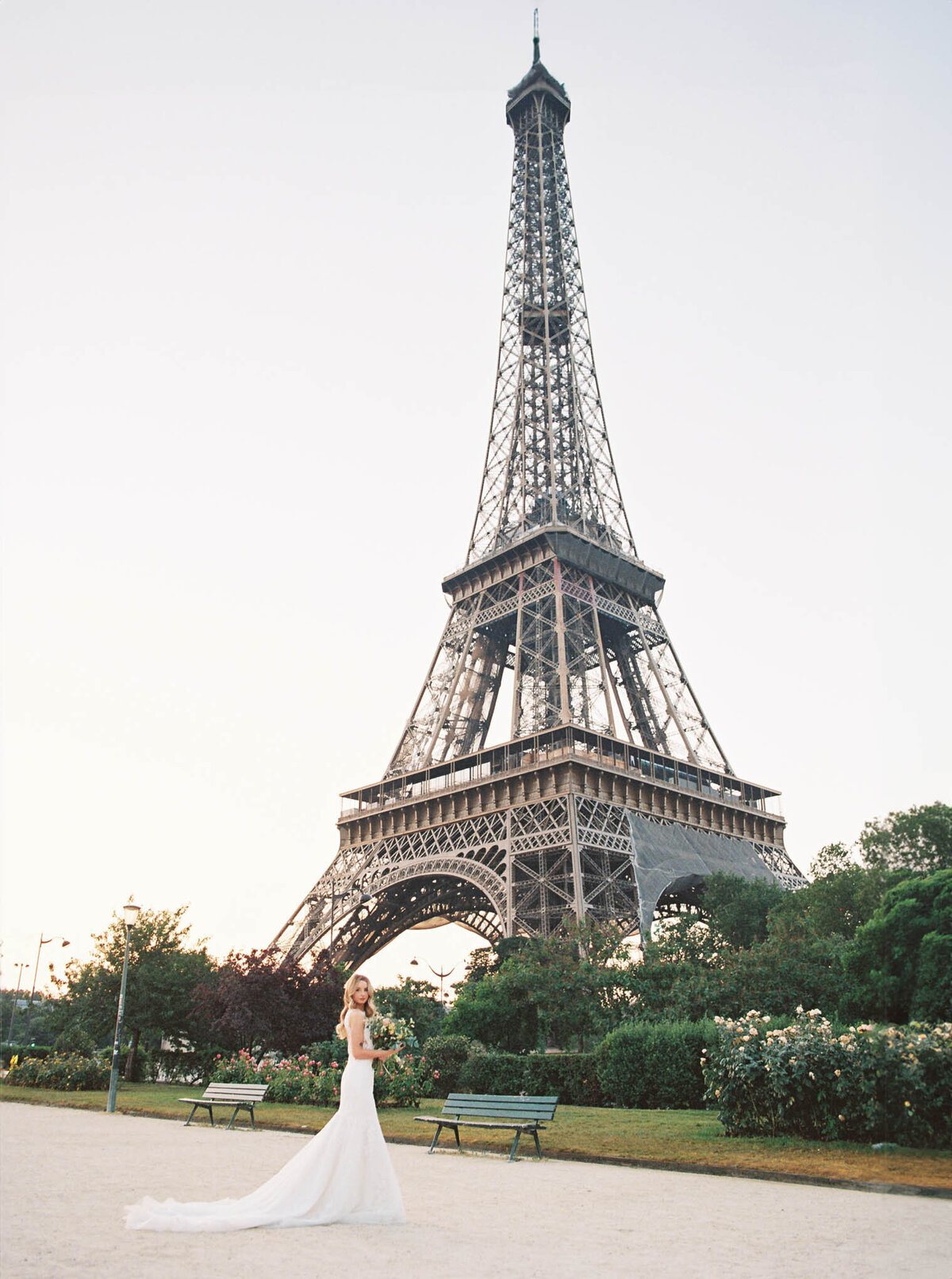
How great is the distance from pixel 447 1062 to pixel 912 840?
91.6 ft

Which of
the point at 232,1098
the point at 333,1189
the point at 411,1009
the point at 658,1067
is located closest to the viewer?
the point at 333,1189

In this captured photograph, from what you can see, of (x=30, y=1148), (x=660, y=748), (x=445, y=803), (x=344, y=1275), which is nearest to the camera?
(x=344, y=1275)

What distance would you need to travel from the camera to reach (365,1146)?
28.0 ft

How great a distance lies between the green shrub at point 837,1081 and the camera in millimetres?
12500

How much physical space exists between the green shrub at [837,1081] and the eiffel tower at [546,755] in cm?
2092

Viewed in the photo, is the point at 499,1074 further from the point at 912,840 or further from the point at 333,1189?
the point at 912,840

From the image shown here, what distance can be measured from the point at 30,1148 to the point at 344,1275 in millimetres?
9126

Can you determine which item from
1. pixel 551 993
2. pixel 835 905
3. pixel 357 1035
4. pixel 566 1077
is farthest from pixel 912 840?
pixel 357 1035

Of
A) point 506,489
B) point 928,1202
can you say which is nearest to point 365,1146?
point 928,1202

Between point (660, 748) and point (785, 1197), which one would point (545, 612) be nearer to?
point (660, 748)

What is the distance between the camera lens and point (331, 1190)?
27.3 ft

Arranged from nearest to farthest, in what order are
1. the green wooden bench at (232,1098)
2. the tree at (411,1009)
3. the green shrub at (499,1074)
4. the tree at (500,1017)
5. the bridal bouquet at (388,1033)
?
the green wooden bench at (232,1098), the bridal bouquet at (388,1033), the green shrub at (499,1074), the tree at (500,1017), the tree at (411,1009)

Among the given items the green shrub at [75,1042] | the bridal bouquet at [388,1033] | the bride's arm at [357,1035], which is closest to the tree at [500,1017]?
the bridal bouquet at [388,1033]

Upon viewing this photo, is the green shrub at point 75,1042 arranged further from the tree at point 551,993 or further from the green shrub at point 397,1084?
the green shrub at point 397,1084
